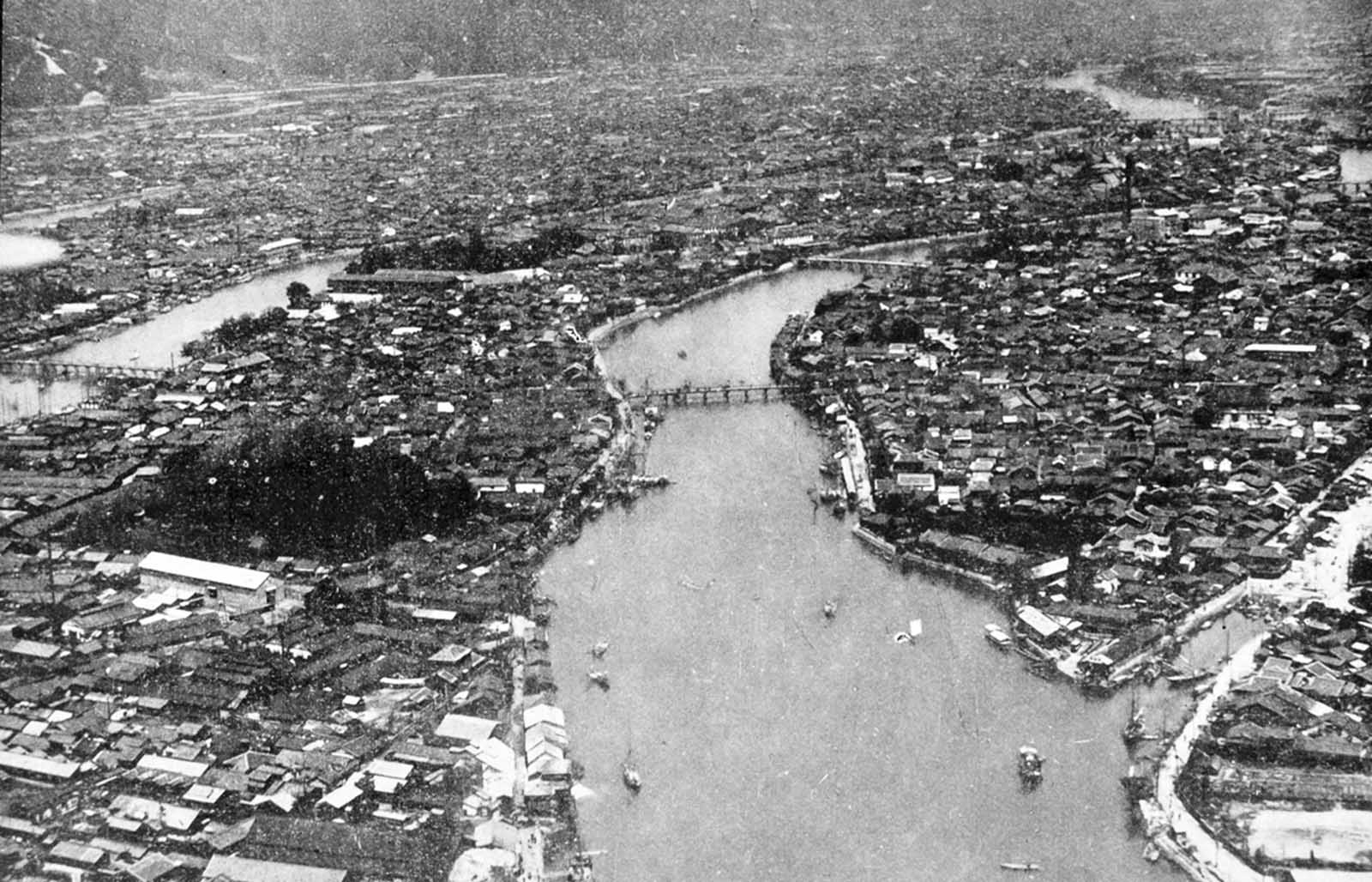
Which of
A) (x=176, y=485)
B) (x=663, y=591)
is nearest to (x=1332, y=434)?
(x=663, y=591)

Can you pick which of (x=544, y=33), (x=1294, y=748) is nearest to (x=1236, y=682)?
(x=1294, y=748)

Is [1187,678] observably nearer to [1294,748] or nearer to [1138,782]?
[1294,748]

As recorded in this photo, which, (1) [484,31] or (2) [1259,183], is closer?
(2) [1259,183]

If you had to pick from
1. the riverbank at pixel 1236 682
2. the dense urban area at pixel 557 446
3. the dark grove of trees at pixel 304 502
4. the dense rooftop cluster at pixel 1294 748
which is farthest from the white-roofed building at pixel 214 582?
the dense rooftop cluster at pixel 1294 748

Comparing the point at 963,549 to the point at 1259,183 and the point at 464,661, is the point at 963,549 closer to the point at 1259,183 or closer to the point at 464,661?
the point at 464,661

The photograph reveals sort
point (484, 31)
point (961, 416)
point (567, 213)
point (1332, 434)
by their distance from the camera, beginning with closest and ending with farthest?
point (1332, 434) → point (961, 416) → point (567, 213) → point (484, 31)

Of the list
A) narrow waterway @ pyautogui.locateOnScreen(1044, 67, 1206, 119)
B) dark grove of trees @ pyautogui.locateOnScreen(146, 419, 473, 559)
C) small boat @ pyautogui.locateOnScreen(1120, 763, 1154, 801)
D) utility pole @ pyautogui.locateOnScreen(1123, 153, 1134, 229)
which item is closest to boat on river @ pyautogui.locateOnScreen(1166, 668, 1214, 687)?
small boat @ pyautogui.locateOnScreen(1120, 763, 1154, 801)
